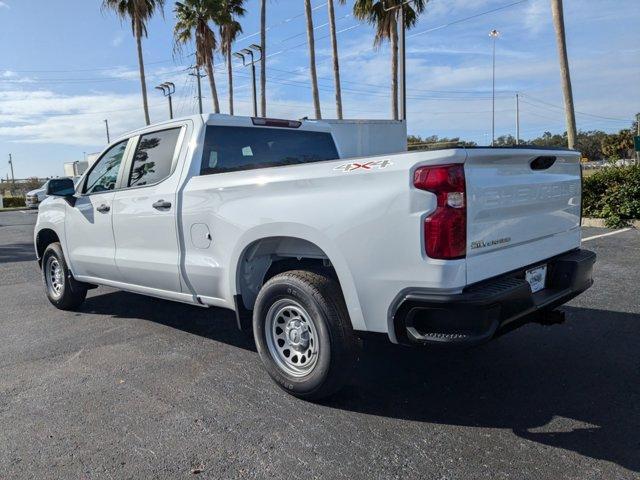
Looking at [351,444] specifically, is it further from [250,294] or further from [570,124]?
[570,124]

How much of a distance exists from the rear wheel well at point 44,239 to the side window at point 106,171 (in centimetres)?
115

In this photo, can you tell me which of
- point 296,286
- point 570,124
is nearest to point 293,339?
point 296,286

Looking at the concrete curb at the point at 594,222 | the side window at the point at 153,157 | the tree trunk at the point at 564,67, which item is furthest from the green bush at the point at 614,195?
the side window at the point at 153,157

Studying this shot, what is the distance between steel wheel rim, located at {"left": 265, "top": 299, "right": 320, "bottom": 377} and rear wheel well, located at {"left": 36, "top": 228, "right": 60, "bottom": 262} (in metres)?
3.85

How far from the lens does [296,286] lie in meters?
3.40

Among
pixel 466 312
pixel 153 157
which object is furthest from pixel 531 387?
pixel 153 157

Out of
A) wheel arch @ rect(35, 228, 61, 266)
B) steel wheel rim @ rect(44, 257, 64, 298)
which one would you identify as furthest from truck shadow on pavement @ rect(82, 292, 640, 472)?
wheel arch @ rect(35, 228, 61, 266)

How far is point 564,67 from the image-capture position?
545 inches

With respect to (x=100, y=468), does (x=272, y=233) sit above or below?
above

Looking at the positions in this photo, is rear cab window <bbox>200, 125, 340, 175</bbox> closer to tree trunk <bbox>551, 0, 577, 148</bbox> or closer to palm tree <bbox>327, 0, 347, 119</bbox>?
tree trunk <bbox>551, 0, 577, 148</bbox>

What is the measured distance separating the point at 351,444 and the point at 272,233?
1407mm

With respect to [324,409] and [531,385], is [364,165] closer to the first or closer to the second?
[324,409]

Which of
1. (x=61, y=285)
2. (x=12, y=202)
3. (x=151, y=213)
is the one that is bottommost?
(x=12, y=202)

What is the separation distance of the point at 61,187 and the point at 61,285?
4.56 ft
